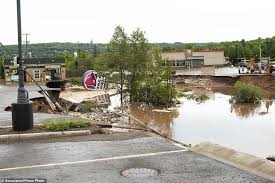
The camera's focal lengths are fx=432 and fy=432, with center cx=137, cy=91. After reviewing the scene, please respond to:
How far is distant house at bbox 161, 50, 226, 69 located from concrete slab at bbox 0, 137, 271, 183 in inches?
3790

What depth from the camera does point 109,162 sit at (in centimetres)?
1007

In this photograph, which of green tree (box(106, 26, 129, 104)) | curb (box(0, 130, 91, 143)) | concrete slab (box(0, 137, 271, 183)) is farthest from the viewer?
green tree (box(106, 26, 129, 104))

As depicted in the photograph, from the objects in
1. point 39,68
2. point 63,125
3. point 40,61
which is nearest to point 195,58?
point 40,61

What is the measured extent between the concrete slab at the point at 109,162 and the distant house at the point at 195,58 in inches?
3790

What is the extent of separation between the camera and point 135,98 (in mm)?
40656

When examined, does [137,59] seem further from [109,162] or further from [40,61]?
[40,61]

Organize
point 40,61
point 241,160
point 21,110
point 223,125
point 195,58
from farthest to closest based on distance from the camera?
point 195,58 → point 40,61 → point 223,125 → point 21,110 → point 241,160

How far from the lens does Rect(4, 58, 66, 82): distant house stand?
208 feet

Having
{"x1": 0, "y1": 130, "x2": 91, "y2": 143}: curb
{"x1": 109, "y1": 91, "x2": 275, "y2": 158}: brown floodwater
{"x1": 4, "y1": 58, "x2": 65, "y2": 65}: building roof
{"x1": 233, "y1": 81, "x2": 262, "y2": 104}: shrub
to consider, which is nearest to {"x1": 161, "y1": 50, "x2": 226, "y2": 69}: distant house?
{"x1": 4, "y1": 58, "x2": 65, "y2": 65}: building roof

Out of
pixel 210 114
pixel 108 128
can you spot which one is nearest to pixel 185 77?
pixel 210 114

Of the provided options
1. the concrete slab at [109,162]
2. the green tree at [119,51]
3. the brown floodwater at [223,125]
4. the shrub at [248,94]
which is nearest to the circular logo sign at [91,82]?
the brown floodwater at [223,125]

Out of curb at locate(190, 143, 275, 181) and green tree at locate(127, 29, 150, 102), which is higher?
green tree at locate(127, 29, 150, 102)

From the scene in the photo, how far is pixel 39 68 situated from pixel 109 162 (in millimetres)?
57262

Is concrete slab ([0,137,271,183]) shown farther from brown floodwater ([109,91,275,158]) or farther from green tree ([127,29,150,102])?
green tree ([127,29,150,102])
